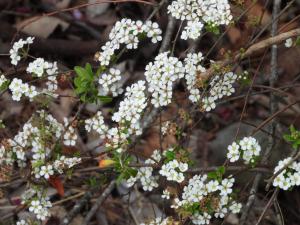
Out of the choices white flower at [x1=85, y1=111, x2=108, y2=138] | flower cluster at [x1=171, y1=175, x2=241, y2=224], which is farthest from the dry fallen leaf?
flower cluster at [x1=171, y1=175, x2=241, y2=224]

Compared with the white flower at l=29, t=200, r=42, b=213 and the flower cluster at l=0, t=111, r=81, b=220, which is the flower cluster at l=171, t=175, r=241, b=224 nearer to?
the flower cluster at l=0, t=111, r=81, b=220

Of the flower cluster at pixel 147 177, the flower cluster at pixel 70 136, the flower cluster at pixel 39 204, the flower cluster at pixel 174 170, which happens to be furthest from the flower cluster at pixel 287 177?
the flower cluster at pixel 39 204

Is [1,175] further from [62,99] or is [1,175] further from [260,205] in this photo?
[260,205]

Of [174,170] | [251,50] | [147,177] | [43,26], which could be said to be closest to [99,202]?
[147,177]

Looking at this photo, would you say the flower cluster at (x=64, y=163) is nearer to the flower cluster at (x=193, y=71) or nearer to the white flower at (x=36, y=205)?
the white flower at (x=36, y=205)

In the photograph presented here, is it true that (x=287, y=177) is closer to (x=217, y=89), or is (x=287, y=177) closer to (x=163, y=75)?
(x=217, y=89)

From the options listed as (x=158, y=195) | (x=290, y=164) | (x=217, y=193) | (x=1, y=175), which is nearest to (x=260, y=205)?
(x=158, y=195)
